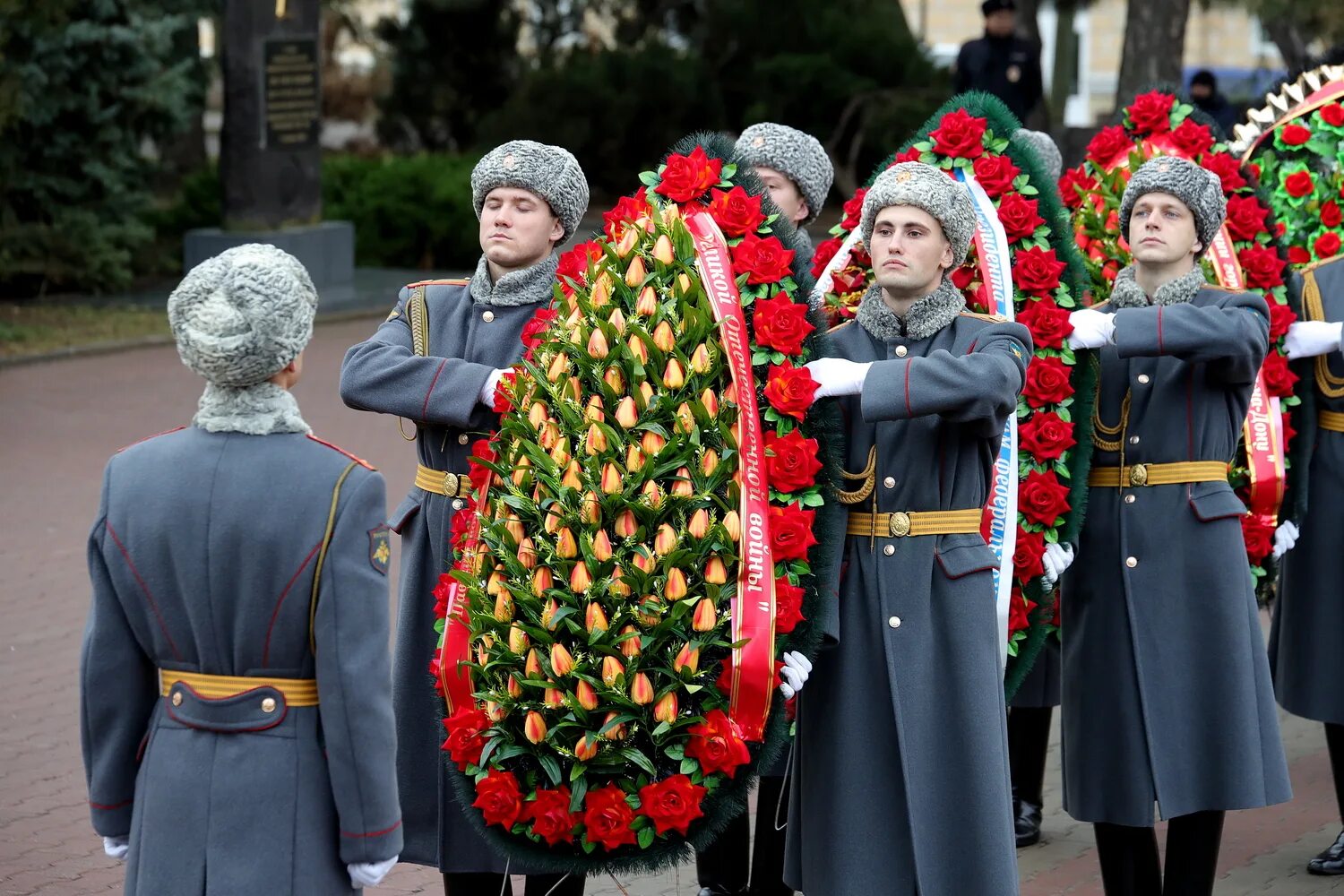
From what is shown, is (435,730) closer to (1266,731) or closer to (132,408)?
(1266,731)

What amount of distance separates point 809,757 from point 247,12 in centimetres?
1463

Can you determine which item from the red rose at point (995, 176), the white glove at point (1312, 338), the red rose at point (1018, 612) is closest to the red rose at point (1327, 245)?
the white glove at point (1312, 338)

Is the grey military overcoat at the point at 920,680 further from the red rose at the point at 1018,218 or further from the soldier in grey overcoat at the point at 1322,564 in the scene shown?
Result: the soldier in grey overcoat at the point at 1322,564

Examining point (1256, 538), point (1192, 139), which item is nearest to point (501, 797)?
point (1256, 538)

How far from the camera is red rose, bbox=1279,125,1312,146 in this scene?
6629 mm

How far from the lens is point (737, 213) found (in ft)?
14.3

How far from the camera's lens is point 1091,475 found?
5.33m

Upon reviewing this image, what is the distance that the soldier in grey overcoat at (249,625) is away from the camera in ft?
11.2

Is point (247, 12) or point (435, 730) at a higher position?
point (247, 12)

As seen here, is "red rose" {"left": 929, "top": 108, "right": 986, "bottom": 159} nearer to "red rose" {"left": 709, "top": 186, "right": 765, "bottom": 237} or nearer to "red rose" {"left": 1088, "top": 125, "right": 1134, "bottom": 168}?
"red rose" {"left": 709, "top": 186, "right": 765, "bottom": 237}

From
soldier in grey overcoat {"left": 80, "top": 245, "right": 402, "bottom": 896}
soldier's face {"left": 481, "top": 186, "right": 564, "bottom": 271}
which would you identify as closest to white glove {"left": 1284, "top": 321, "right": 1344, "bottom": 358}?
soldier's face {"left": 481, "top": 186, "right": 564, "bottom": 271}

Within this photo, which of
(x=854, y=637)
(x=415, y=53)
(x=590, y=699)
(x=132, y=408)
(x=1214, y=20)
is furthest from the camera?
(x=1214, y=20)

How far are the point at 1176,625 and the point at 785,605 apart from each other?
1528mm

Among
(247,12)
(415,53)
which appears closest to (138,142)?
(247,12)
